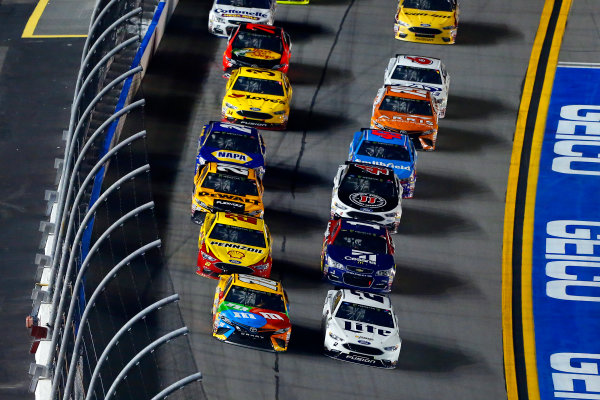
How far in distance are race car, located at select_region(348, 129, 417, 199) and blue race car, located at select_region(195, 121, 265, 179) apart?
2557 millimetres

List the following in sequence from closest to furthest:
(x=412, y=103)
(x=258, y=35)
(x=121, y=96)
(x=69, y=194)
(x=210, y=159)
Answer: (x=69, y=194), (x=121, y=96), (x=210, y=159), (x=412, y=103), (x=258, y=35)

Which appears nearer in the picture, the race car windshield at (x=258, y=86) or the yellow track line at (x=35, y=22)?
the race car windshield at (x=258, y=86)

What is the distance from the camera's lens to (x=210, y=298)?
25797 millimetres

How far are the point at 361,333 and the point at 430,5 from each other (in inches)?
567

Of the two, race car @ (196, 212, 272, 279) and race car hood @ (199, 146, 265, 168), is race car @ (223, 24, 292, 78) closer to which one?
race car hood @ (199, 146, 265, 168)

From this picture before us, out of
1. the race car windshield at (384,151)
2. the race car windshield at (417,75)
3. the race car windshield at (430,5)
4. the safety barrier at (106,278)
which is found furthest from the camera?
the race car windshield at (430,5)

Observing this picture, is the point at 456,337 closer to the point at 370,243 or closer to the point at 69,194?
the point at 370,243

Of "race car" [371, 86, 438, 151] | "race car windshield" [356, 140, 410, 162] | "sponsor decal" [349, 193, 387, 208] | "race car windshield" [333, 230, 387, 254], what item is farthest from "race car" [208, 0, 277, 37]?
"race car windshield" [333, 230, 387, 254]

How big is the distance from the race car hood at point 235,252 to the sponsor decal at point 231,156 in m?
Result: 3.29

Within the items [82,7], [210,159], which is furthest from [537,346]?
[82,7]

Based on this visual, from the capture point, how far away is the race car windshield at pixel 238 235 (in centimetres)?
2586

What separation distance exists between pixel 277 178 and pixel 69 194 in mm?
10905

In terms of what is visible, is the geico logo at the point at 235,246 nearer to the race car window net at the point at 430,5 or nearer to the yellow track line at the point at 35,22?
the race car window net at the point at 430,5

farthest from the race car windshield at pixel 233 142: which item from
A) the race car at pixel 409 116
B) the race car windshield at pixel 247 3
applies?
the race car windshield at pixel 247 3
